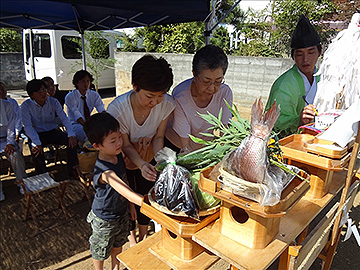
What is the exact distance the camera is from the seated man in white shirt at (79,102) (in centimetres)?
454

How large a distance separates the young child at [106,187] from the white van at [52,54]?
31.0 feet

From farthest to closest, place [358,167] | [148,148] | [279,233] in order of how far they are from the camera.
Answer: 1. [148,148]
2. [358,167]
3. [279,233]

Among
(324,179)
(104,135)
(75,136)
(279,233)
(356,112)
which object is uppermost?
(356,112)

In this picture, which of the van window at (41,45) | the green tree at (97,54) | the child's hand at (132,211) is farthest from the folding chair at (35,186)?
the van window at (41,45)

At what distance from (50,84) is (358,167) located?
498 centimetres

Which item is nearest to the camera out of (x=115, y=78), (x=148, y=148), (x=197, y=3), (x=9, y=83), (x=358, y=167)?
(x=358, y=167)

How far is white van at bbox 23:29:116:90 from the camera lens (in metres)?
10.1

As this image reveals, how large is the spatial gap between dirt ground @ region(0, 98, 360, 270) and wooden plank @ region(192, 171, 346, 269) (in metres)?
1.25

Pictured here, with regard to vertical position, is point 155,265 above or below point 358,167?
below

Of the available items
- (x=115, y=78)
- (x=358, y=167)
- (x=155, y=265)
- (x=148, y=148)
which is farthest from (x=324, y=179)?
(x=115, y=78)

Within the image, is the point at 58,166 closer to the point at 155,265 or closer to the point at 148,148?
the point at 148,148

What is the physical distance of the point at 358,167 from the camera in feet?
6.87

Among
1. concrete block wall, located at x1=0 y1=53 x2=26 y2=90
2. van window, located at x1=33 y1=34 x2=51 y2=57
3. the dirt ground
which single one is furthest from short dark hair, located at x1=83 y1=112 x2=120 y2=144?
concrete block wall, located at x1=0 y1=53 x2=26 y2=90

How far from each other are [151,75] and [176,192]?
928 millimetres
